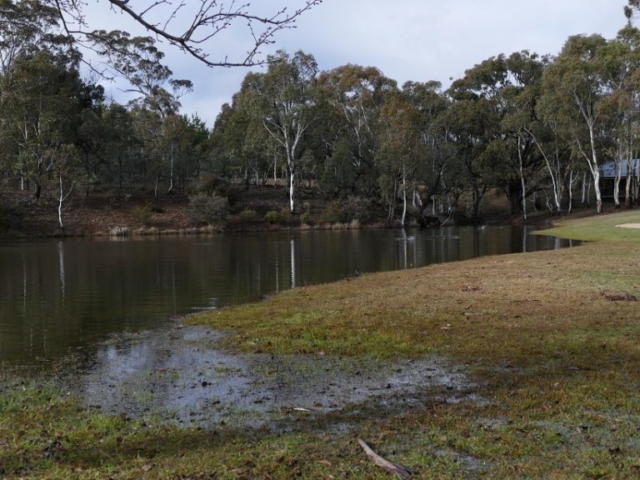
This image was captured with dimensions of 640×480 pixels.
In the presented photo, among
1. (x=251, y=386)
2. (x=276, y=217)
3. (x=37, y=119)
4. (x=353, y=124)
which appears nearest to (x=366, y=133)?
(x=353, y=124)

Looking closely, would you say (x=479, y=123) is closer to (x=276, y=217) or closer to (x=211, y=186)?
(x=276, y=217)

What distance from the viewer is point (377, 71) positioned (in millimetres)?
71500

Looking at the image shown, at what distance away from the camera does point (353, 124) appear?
73062mm

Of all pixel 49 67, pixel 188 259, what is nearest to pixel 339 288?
pixel 188 259

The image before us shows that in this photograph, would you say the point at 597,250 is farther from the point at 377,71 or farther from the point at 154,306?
the point at 377,71

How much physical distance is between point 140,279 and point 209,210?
37.3 metres

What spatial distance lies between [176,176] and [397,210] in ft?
88.1

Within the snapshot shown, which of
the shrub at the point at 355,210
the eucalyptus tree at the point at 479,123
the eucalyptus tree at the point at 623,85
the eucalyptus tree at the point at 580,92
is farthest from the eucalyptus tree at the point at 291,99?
the eucalyptus tree at the point at 623,85

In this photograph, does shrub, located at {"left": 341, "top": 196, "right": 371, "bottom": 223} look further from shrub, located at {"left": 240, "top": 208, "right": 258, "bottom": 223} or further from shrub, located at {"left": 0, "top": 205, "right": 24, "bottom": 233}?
shrub, located at {"left": 0, "top": 205, "right": 24, "bottom": 233}

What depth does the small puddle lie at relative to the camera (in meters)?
6.11

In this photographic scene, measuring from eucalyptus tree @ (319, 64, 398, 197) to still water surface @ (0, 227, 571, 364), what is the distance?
31.7 metres

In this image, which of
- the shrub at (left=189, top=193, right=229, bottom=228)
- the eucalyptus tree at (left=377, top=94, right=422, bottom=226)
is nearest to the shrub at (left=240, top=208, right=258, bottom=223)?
the shrub at (left=189, top=193, right=229, bottom=228)

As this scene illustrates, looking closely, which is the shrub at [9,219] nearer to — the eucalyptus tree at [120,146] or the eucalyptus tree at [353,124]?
the eucalyptus tree at [120,146]

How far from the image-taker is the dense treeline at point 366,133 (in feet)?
177
